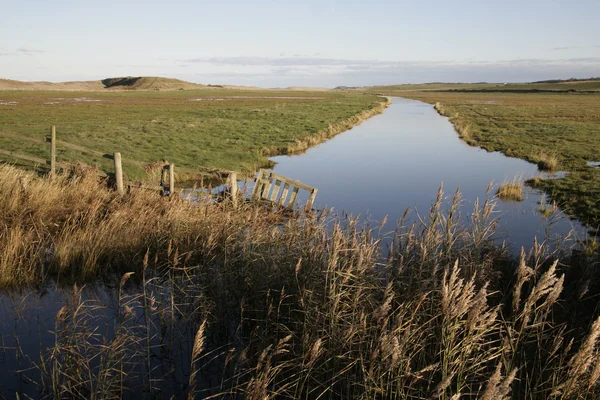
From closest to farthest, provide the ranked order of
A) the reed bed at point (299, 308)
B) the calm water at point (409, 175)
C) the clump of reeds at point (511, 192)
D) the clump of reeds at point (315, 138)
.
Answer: the reed bed at point (299, 308)
the calm water at point (409, 175)
the clump of reeds at point (511, 192)
the clump of reeds at point (315, 138)

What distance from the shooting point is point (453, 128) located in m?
43.4

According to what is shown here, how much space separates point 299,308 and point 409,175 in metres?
17.5

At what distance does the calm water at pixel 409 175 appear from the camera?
46.5ft

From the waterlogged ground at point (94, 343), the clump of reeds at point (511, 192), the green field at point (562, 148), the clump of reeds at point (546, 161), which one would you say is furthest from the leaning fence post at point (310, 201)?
the clump of reeds at point (546, 161)

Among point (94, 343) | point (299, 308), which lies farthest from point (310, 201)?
point (94, 343)

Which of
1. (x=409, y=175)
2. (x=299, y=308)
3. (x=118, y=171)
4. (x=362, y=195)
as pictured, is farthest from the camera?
(x=409, y=175)

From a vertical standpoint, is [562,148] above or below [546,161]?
above

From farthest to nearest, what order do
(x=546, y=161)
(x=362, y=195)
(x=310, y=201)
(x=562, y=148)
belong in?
(x=562, y=148), (x=546, y=161), (x=362, y=195), (x=310, y=201)

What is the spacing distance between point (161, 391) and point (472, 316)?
12.0ft

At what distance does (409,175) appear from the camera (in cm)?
2208

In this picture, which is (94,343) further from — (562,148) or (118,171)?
(562,148)

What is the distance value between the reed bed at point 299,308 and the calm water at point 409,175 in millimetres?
3240

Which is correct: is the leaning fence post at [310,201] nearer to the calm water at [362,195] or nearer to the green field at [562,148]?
the calm water at [362,195]

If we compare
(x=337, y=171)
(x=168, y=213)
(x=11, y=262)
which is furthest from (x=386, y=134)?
(x=11, y=262)
